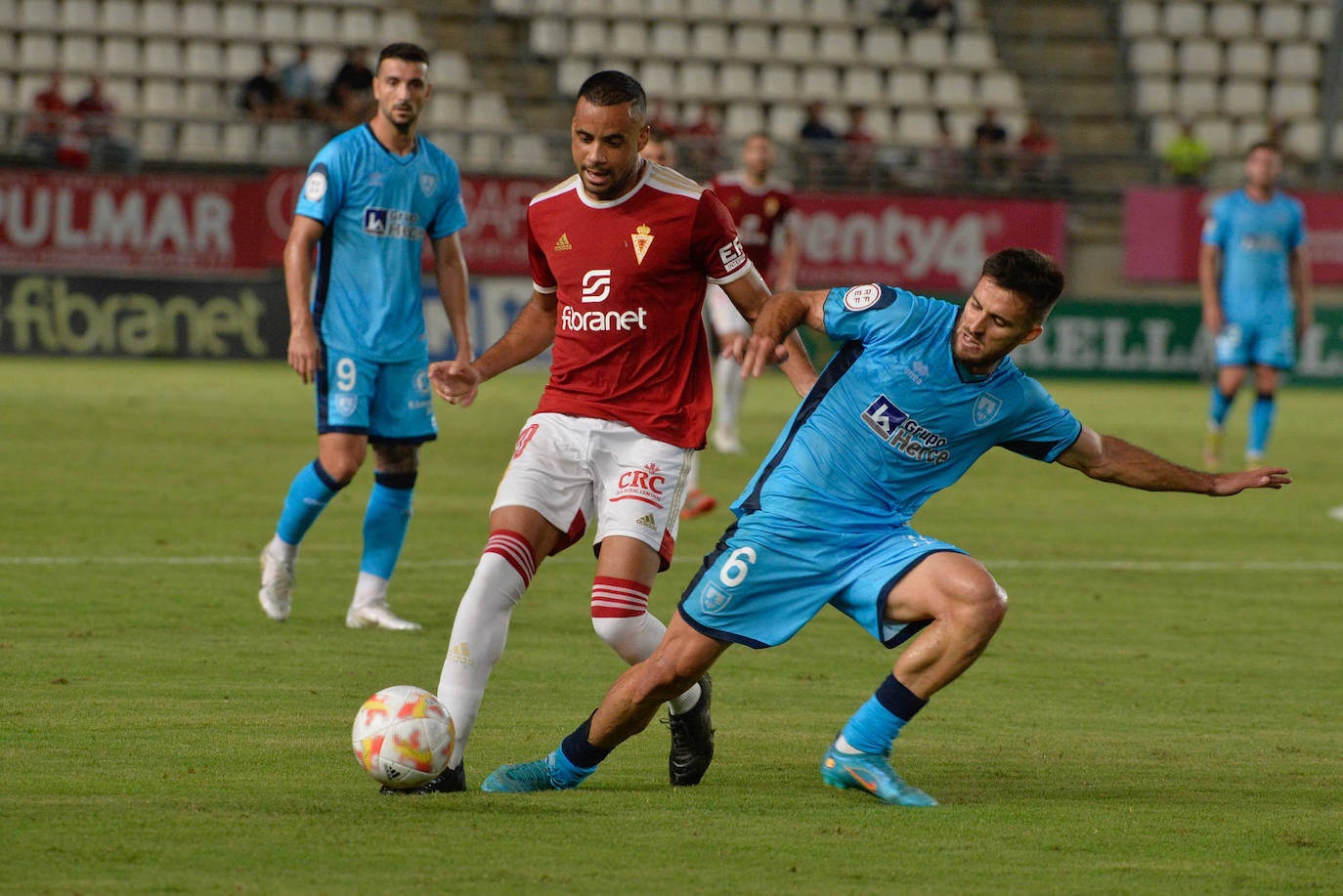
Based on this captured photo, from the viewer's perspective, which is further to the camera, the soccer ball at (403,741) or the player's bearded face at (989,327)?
the player's bearded face at (989,327)

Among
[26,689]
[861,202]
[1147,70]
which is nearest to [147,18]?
[861,202]

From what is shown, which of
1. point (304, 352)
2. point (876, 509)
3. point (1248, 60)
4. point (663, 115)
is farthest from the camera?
point (1248, 60)

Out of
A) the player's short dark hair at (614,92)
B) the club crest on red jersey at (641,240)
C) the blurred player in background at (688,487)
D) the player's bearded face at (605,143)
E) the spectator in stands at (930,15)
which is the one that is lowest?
the blurred player in background at (688,487)

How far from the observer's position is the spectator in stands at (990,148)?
25344 mm

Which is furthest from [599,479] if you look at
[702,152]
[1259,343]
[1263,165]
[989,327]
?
[702,152]

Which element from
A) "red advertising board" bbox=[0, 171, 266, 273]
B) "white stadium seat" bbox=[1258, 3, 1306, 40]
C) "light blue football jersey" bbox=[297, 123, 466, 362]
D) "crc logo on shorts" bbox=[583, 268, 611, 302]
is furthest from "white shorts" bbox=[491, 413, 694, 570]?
"white stadium seat" bbox=[1258, 3, 1306, 40]

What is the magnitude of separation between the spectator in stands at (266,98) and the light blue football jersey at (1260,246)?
42.6 ft

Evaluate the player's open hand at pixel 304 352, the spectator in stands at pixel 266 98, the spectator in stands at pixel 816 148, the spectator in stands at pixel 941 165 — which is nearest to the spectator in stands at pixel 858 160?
the spectator in stands at pixel 816 148

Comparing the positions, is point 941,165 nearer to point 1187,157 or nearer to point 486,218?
point 1187,157

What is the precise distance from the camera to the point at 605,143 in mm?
5168

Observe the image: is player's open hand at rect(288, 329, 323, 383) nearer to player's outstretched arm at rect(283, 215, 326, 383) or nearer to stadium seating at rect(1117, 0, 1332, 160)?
player's outstretched arm at rect(283, 215, 326, 383)

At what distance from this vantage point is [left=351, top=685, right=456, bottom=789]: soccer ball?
15.4ft

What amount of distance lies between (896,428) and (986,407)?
25 cm

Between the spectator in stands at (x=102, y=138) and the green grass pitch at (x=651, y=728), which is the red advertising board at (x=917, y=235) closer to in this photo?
the spectator in stands at (x=102, y=138)
